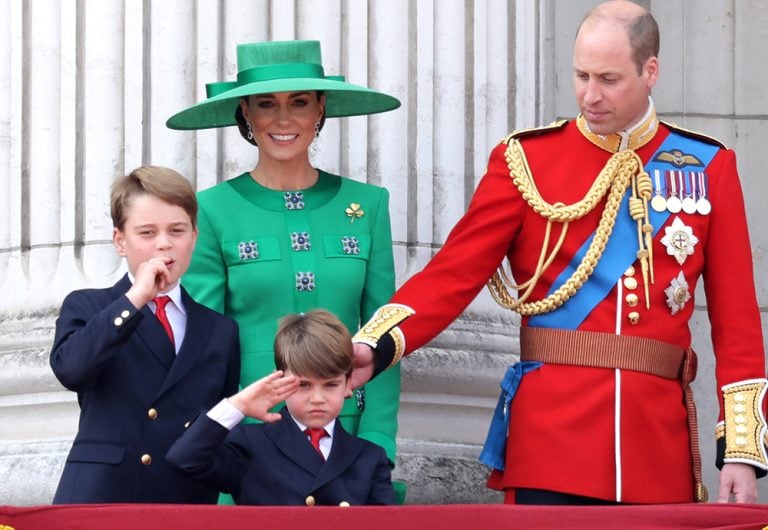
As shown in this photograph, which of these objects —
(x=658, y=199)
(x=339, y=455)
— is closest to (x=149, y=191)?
(x=339, y=455)

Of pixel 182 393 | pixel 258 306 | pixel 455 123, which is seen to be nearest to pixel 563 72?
pixel 455 123

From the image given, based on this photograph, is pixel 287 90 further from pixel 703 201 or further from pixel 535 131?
pixel 703 201

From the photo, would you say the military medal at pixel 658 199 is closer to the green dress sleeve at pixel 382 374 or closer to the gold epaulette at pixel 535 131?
the gold epaulette at pixel 535 131

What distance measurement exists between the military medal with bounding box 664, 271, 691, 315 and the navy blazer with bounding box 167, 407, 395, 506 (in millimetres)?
789

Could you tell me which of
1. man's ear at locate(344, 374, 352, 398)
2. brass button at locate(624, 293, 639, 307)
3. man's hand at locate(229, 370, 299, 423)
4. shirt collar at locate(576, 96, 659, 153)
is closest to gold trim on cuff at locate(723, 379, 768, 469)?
brass button at locate(624, 293, 639, 307)

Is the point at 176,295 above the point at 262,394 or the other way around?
above

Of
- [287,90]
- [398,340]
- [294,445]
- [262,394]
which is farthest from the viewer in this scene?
[287,90]

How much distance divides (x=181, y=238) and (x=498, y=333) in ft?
5.74

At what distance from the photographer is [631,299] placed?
471cm

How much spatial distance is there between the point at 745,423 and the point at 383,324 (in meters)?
0.86

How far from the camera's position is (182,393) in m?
4.59

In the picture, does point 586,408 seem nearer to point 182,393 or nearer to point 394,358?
point 394,358

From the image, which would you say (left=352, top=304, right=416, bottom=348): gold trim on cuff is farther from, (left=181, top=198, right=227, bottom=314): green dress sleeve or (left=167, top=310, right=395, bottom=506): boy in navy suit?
(left=181, top=198, right=227, bottom=314): green dress sleeve

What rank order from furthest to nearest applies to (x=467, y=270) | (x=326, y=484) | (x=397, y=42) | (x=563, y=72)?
(x=563, y=72) < (x=397, y=42) < (x=467, y=270) < (x=326, y=484)
